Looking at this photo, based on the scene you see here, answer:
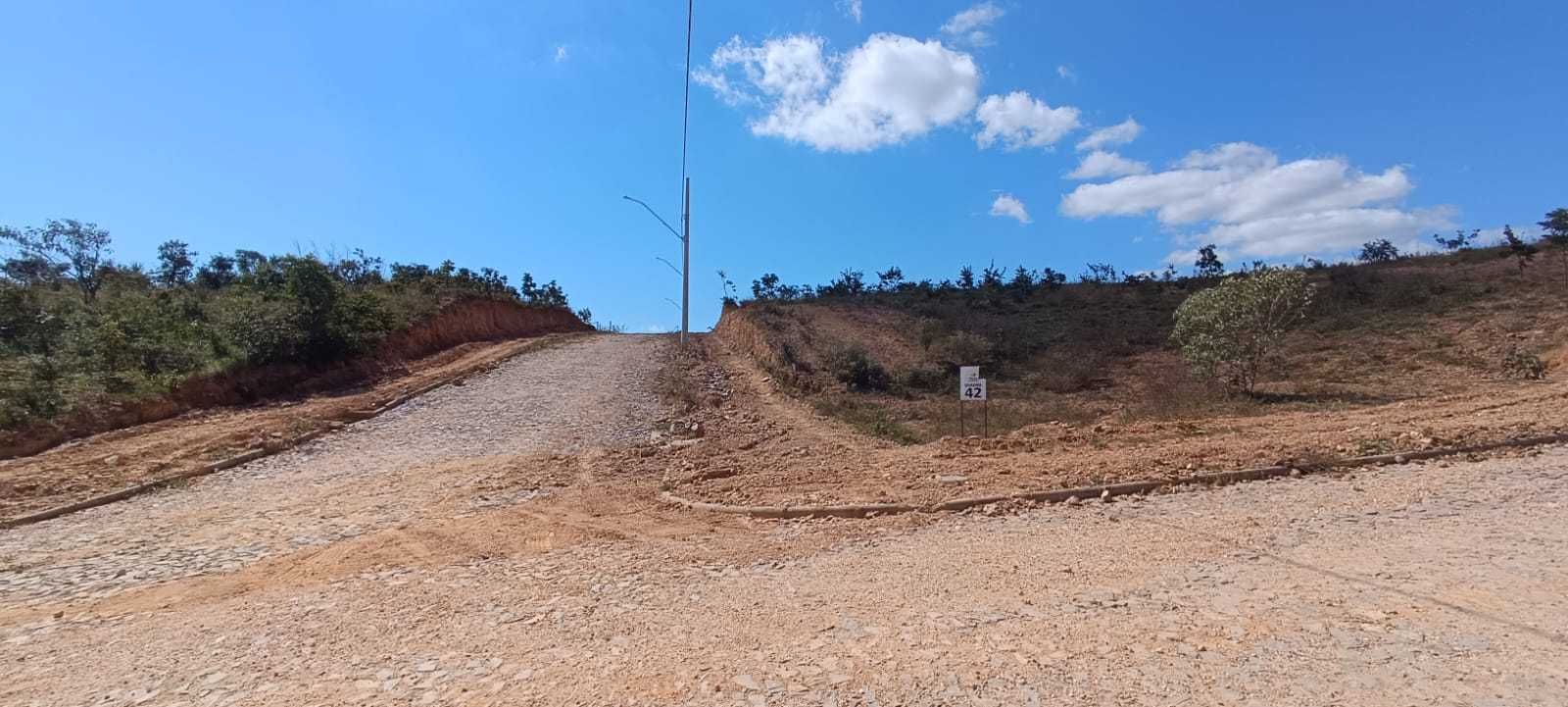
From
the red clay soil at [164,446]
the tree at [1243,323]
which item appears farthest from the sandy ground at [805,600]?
the tree at [1243,323]

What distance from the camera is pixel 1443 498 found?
6973 mm

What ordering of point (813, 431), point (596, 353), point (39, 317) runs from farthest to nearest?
point (596, 353)
point (39, 317)
point (813, 431)

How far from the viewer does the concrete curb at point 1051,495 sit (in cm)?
751

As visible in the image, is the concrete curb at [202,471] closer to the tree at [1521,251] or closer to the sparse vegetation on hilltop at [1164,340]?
the sparse vegetation on hilltop at [1164,340]

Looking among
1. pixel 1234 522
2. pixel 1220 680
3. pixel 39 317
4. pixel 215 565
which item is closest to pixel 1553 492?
pixel 1234 522

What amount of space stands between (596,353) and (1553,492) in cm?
2066

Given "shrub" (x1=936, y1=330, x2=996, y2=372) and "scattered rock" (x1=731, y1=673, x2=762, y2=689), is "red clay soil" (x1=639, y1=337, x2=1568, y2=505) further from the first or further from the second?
"shrub" (x1=936, y1=330, x2=996, y2=372)

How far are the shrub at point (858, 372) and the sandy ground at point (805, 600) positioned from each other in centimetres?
868

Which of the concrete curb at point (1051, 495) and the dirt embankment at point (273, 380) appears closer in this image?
the concrete curb at point (1051, 495)

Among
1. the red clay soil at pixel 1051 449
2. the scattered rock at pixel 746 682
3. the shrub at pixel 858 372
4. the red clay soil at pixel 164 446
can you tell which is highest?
the shrub at pixel 858 372

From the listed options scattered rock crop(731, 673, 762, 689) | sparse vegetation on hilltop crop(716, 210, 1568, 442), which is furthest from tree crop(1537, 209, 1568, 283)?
scattered rock crop(731, 673, 762, 689)

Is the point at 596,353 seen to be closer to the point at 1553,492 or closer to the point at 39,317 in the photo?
the point at 39,317

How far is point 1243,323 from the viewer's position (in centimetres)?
1605

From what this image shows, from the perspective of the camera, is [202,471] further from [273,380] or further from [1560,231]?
[1560,231]
